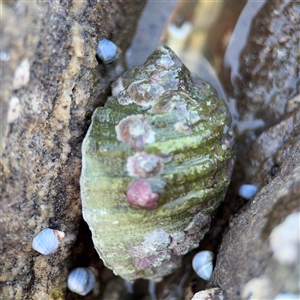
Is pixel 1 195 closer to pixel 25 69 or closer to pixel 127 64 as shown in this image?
pixel 25 69

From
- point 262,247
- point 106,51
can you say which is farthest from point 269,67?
point 262,247

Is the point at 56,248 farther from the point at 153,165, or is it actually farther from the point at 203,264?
the point at 203,264

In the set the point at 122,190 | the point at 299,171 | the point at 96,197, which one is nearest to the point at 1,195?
the point at 96,197

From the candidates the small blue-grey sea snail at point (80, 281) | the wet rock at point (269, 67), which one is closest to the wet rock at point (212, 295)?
the small blue-grey sea snail at point (80, 281)

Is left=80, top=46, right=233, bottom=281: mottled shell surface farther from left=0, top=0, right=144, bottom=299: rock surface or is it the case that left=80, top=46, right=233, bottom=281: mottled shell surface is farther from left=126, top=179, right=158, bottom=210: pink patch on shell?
left=0, top=0, right=144, bottom=299: rock surface

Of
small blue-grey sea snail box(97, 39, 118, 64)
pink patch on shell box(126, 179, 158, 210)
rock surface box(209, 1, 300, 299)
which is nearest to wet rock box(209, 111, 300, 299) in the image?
rock surface box(209, 1, 300, 299)

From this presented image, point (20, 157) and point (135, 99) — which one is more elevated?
point (135, 99)

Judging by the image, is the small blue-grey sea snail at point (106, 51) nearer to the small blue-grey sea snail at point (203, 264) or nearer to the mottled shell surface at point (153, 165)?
the mottled shell surface at point (153, 165)
